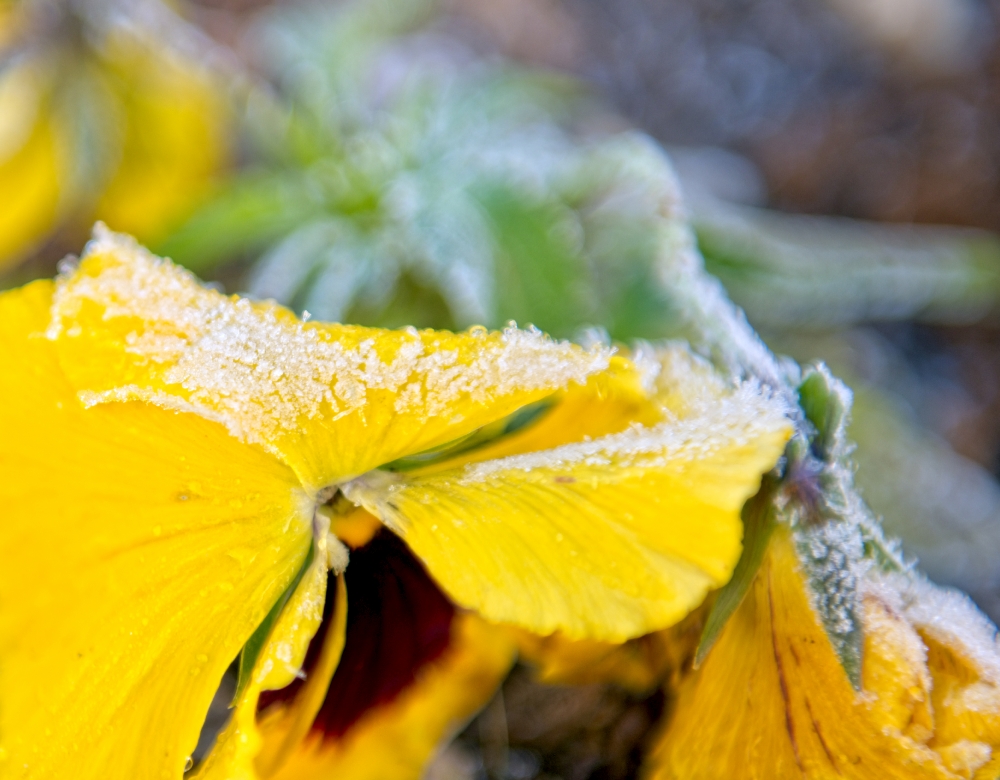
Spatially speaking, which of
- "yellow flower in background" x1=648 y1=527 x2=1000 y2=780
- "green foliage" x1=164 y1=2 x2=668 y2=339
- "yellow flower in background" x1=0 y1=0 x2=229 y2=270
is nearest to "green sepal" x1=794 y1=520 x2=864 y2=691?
"yellow flower in background" x1=648 y1=527 x2=1000 y2=780

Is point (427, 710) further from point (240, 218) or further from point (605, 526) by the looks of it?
point (240, 218)

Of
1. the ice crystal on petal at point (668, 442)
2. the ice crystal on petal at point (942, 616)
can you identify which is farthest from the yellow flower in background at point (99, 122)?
the ice crystal on petal at point (942, 616)

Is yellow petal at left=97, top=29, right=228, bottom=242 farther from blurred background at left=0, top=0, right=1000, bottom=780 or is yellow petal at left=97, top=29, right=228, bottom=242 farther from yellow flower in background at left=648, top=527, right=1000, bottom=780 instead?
yellow flower in background at left=648, top=527, right=1000, bottom=780

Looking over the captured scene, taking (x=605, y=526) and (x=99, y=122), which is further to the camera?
(x=99, y=122)

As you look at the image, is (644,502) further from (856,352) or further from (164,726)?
(856,352)

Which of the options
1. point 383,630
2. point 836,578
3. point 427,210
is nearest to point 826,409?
point 836,578

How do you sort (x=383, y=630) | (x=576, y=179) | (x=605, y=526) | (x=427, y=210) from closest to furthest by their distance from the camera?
(x=605, y=526) < (x=383, y=630) < (x=427, y=210) < (x=576, y=179)
